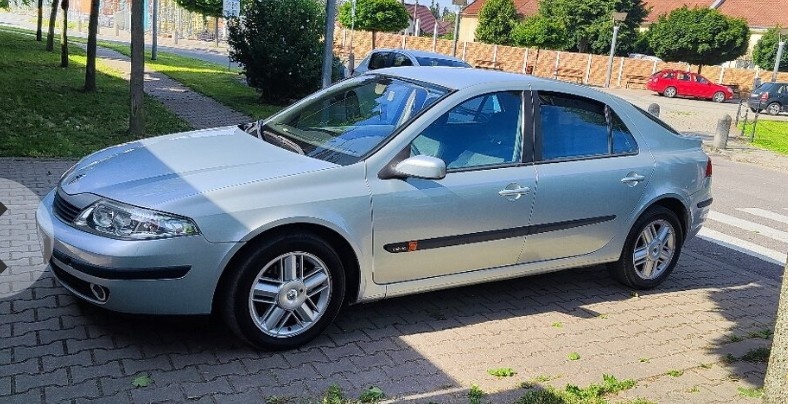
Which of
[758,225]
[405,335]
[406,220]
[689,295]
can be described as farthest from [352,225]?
[758,225]

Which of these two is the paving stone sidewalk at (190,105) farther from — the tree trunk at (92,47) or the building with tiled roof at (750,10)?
the building with tiled roof at (750,10)

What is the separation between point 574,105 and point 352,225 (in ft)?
6.94

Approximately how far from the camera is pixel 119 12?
63.7m

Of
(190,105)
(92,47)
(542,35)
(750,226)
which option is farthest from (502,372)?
(542,35)

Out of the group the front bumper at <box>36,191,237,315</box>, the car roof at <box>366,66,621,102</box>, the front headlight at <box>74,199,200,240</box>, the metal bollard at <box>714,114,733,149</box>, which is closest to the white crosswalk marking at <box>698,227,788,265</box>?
the car roof at <box>366,66,621,102</box>

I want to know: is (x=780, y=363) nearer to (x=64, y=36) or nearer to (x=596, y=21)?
(x=64, y=36)

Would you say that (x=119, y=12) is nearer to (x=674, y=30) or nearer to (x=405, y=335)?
(x=674, y=30)

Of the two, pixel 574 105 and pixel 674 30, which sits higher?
pixel 674 30

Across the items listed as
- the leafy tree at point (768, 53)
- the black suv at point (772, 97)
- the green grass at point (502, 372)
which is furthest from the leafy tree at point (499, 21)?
the green grass at point (502, 372)

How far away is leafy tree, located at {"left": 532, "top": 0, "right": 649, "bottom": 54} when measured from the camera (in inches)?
2196

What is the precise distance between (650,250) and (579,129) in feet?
4.13

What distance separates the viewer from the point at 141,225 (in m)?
3.70

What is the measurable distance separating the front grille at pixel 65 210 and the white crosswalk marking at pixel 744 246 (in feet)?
22.0

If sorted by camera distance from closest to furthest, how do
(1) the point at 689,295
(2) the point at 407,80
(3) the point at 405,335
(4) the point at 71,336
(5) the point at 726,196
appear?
(4) the point at 71,336, (3) the point at 405,335, (2) the point at 407,80, (1) the point at 689,295, (5) the point at 726,196
